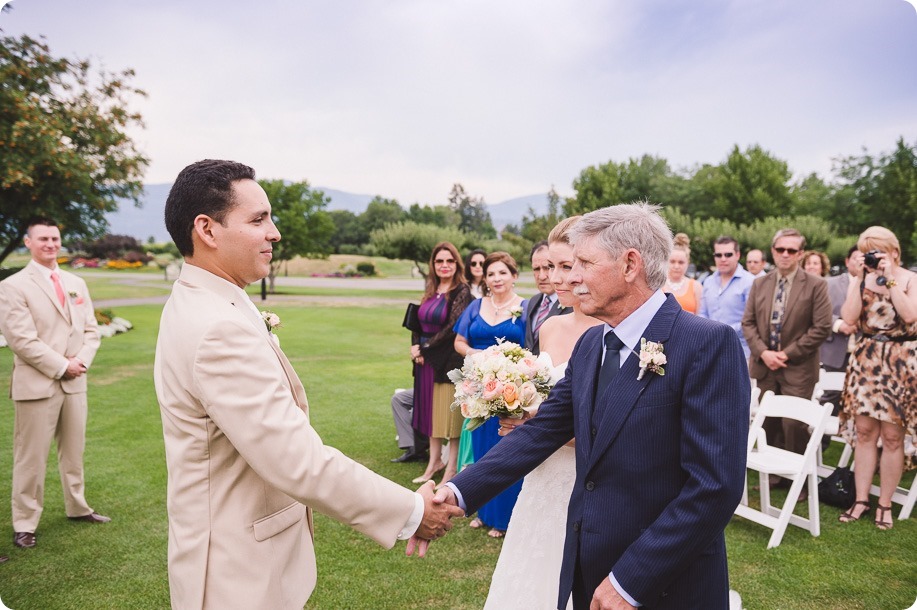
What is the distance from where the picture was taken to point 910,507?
5859mm

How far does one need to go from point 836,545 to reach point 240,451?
5.42 meters

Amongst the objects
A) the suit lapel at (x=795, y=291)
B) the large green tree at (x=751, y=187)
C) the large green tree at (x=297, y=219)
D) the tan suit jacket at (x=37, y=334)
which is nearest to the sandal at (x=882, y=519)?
the suit lapel at (x=795, y=291)

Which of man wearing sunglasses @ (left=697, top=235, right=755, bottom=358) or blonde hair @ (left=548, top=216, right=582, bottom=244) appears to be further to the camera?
man wearing sunglasses @ (left=697, top=235, right=755, bottom=358)

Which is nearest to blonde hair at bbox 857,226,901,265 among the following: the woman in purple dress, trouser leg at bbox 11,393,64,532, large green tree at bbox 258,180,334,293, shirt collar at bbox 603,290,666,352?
the woman in purple dress

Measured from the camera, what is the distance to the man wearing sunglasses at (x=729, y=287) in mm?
8328

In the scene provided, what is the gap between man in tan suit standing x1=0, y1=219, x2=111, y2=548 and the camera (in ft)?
17.3

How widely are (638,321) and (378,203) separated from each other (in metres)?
104

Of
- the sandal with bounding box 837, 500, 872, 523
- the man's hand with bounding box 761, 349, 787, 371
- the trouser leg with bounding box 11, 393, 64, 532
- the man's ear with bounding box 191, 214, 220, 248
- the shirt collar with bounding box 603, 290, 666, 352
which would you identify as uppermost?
the man's ear with bounding box 191, 214, 220, 248

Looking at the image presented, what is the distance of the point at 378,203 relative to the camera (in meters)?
103

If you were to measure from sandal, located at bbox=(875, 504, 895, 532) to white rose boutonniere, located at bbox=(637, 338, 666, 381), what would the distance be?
5039 millimetres

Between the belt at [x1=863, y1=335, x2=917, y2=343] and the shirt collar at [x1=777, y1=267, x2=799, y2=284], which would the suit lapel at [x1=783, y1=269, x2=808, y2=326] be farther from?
the belt at [x1=863, y1=335, x2=917, y2=343]

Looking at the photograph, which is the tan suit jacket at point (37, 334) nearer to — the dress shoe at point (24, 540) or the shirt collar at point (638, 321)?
the dress shoe at point (24, 540)

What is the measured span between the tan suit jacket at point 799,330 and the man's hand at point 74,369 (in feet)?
23.6

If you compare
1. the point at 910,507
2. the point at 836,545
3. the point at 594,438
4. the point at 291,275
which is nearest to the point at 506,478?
the point at 594,438
